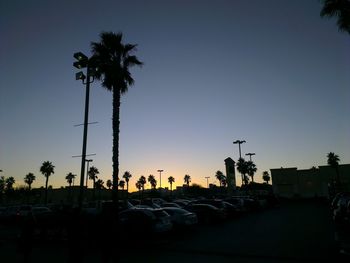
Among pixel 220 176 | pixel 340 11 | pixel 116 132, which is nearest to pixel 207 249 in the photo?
pixel 116 132

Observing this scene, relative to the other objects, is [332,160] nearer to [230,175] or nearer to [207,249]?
[230,175]

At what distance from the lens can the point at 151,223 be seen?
15148 millimetres

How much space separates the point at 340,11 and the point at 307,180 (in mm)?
61704

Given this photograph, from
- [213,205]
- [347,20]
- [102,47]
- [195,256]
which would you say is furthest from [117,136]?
[347,20]

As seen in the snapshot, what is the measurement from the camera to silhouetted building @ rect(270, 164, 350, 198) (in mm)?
73312

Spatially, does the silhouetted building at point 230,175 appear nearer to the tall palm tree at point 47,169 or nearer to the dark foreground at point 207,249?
the dark foreground at point 207,249

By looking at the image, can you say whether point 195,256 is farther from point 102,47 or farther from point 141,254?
point 102,47

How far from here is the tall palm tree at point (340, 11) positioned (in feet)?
66.3

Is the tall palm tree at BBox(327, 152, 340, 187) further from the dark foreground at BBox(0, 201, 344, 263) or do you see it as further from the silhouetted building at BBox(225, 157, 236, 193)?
the dark foreground at BBox(0, 201, 344, 263)

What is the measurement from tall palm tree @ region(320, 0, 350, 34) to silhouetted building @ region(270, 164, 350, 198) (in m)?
59.9

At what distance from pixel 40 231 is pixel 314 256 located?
13693mm

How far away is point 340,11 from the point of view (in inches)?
808

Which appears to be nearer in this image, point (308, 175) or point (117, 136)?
point (117, 136)

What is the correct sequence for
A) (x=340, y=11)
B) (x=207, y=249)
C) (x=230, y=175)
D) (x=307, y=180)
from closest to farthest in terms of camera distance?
1. (x=207, y=249)
2. (x=340, y=11)
3. (x=230, y=175)
4. (x=307, y=180)
